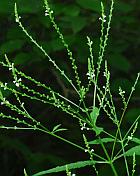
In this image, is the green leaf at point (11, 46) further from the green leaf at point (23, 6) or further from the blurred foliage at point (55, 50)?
the green leaf at point (23, 6)

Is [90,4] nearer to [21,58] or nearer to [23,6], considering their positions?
[23,6]

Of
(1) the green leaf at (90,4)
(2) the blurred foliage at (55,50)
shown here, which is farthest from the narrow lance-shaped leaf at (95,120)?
(1) the green leaf at (90,4)

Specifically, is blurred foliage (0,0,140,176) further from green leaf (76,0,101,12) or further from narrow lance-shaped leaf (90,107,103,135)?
narrow lance-shaped leaf (90,107,103,135)

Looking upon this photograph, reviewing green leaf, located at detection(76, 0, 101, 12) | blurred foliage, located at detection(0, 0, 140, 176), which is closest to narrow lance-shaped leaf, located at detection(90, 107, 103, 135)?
blurred foliage, located at detection(0, 0, 140, 176)

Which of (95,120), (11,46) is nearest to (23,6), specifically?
(11,46)

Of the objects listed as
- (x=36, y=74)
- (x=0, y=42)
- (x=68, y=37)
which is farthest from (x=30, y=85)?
(x=68, y=37)

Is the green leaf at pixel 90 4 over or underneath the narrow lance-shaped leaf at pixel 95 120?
over

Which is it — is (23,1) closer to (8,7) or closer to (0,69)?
(8,7)
